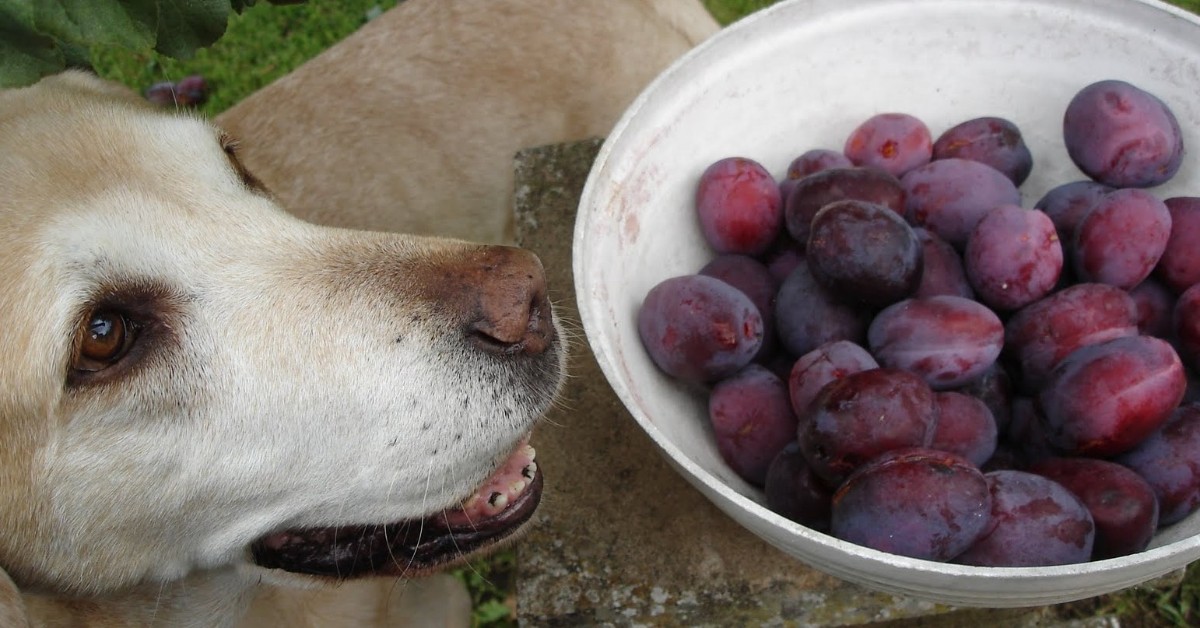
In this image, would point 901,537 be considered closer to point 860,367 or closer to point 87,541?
point 860,367

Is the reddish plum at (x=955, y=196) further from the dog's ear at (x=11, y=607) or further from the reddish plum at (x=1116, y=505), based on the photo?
the dog's ear at (x=11, y=607)

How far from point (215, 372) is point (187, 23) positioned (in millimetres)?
633

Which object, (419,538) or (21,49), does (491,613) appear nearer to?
(419,538)

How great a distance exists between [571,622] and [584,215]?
0.89 m

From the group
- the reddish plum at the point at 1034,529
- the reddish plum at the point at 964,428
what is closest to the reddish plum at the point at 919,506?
the reddish plum at the point at 1034,529

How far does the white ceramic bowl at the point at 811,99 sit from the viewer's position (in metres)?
1.88

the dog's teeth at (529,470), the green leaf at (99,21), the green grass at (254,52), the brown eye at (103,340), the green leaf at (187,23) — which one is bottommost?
the green grass at (254,52)

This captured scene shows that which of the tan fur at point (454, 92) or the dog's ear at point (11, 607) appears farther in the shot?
the tan fur at point (454, 92)

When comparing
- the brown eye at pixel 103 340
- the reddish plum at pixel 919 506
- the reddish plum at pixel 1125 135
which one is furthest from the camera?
the reddish plum at pixel 1125 135

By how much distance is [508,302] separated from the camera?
5.67 ft

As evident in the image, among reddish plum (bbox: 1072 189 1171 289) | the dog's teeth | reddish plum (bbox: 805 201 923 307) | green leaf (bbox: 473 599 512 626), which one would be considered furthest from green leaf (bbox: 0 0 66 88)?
green leaf (bbox: 473 599 512 626)

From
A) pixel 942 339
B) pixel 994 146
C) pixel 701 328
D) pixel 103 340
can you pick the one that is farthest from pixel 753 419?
pixel 103 340

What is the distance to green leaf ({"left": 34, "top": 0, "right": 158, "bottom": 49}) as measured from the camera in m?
1.54

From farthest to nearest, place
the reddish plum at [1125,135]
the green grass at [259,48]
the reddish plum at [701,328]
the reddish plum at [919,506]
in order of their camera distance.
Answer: the green grass at [259,48] < the reddish plum at [1125,135] < the reddish plum at [701,328] < the reddish plum at [919,506]
